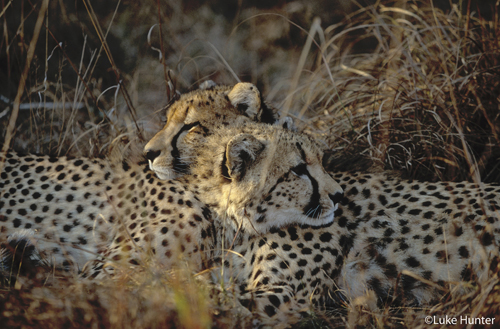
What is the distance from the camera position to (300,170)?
8.29ft

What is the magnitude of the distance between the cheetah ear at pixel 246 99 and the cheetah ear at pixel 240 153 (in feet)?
1.14

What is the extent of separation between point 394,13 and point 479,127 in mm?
2583

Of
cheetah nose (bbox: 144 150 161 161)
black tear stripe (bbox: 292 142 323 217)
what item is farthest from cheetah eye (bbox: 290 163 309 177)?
cheetah nose (bbox: 144 150 161 161)

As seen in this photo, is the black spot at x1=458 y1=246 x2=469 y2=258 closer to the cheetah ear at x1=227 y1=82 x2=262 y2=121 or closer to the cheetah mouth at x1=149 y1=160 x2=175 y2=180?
the cheetah ear at x1=227 y1=82 x2=262 y2=121

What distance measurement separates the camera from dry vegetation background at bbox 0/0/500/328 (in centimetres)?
186

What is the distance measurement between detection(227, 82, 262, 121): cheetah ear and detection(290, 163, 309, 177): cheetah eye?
0.44 meters

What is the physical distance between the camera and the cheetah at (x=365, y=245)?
235 cm

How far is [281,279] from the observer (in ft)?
7.69

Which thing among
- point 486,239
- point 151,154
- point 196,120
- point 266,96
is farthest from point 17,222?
point 486,239

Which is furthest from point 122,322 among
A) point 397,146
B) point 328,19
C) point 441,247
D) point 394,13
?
point 328,19

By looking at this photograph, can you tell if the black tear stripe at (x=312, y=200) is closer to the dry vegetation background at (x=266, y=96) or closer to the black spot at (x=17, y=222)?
the dry vegetation background at (x=266, y=96)

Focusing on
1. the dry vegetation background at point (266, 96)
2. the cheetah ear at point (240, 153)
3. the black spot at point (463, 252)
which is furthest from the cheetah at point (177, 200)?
the black spot at point (463, 252)

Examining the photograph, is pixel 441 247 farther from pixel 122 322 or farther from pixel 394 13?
pixel 394 13

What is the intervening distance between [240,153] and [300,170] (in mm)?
310
